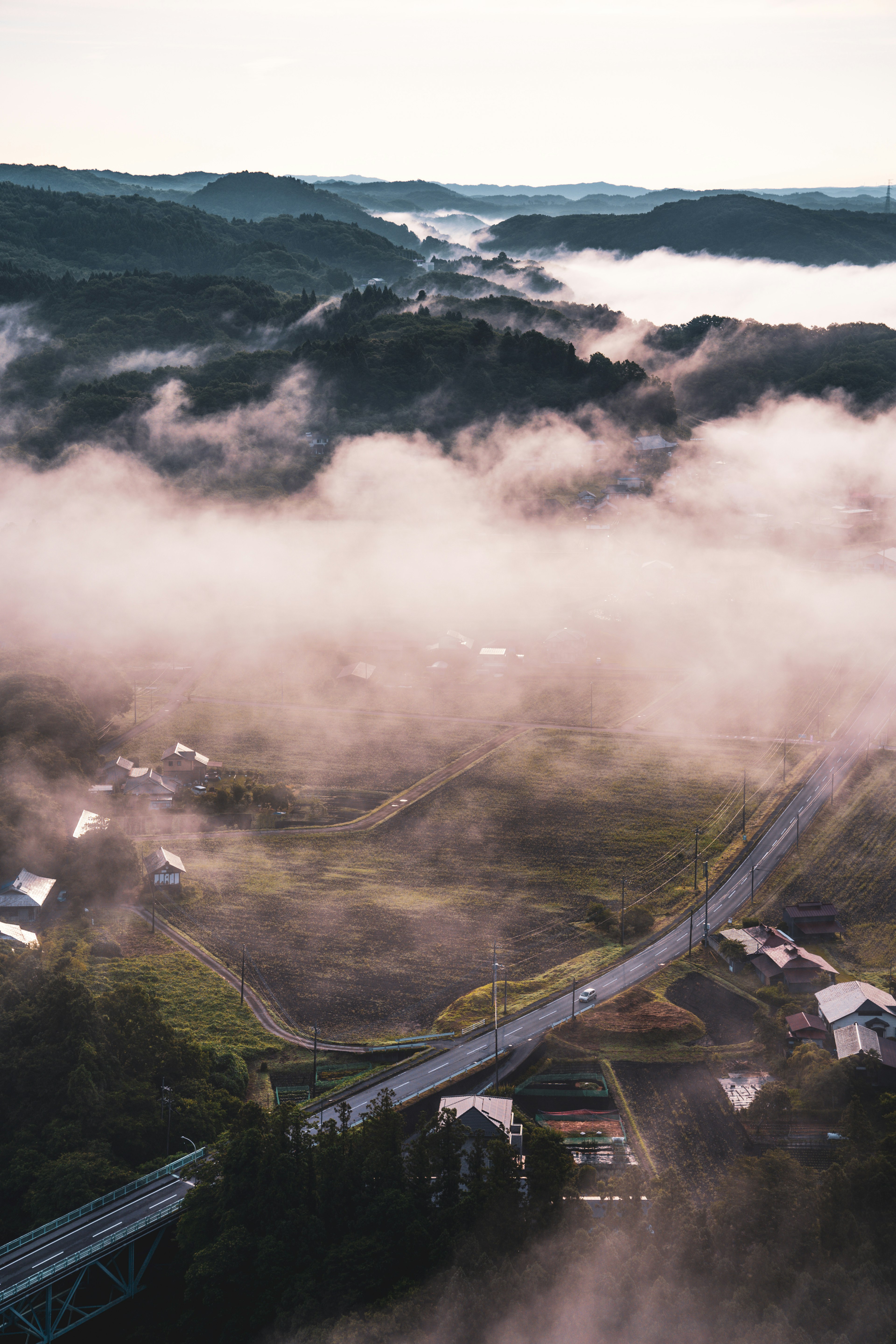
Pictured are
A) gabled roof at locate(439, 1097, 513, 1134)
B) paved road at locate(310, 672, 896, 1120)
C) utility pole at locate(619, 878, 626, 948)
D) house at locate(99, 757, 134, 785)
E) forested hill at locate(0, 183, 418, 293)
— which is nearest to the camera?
gabled roof at locate(439, 1097, 513, 1134)

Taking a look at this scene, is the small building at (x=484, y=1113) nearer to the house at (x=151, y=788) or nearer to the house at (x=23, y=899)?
the house at (x=23, y=899)

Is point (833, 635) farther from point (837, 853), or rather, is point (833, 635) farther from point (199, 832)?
point (199, 832)

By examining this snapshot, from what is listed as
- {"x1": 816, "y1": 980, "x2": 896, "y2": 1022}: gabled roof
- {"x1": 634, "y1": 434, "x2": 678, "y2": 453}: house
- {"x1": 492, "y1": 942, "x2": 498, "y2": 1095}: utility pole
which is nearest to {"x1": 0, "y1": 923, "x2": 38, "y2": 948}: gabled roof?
{"x1": 492, "y1": 942, "x2": 498, "y2": 1095}: utility pole

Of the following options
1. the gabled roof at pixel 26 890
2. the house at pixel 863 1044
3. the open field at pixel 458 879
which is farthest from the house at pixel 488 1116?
the gabled roof at pixel 26 890

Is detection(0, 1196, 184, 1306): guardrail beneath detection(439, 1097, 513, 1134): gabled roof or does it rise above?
above

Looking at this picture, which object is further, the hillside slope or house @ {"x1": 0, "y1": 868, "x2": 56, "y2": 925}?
house @ {"x1": 0, "y1": 868, "x2": 56, "y2": 925}

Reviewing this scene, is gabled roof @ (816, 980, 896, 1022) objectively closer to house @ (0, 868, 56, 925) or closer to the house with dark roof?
the house with dark roof
